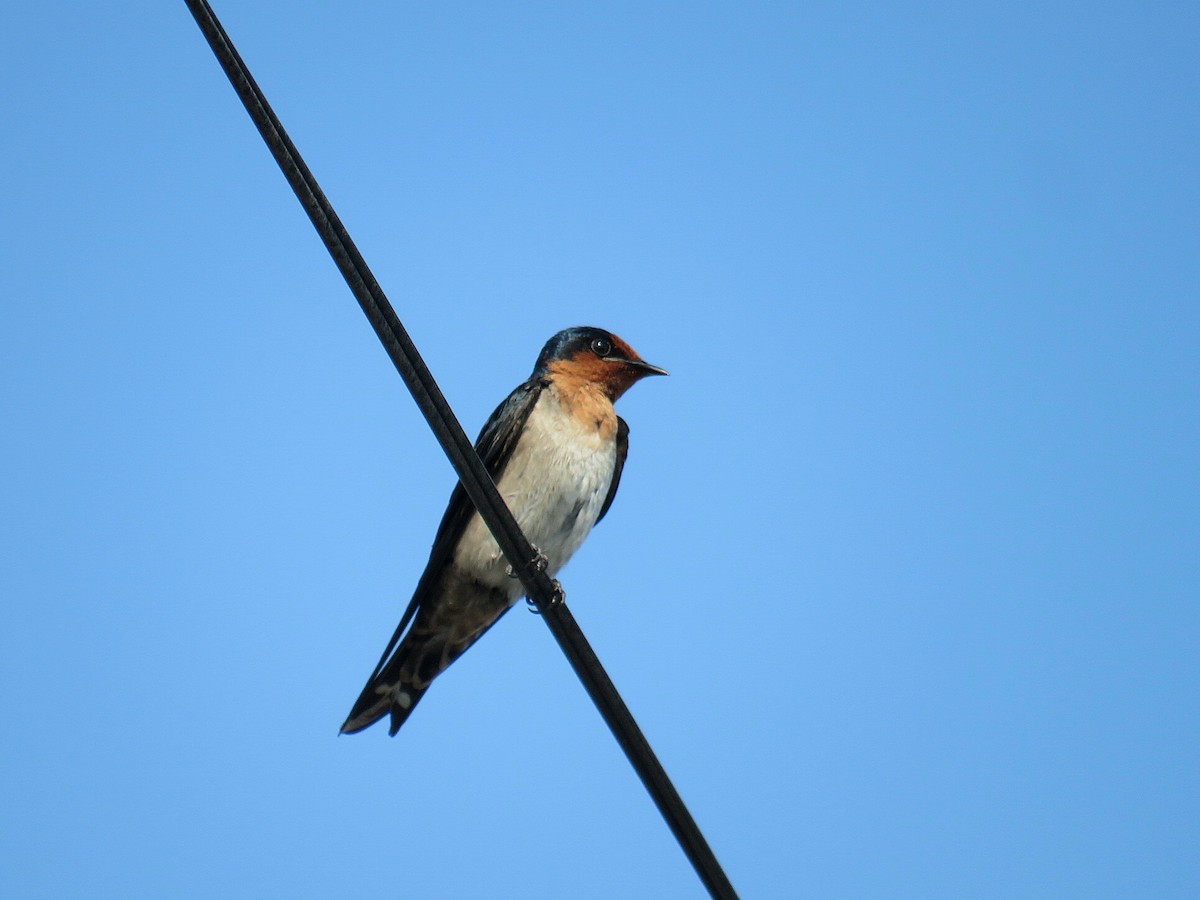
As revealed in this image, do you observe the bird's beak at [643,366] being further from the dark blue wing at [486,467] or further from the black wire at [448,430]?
the black wire at [448,430]

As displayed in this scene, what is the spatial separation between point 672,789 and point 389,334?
4.29 feet

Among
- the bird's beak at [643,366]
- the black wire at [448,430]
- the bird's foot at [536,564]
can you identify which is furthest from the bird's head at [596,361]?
the black wire at [448,430]

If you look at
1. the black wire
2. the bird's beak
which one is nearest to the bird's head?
the bird's beak

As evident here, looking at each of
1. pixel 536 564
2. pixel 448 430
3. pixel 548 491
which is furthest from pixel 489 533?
pixel 448 430

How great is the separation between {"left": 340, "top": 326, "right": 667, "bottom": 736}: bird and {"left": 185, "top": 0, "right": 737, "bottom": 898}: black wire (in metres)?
1.98

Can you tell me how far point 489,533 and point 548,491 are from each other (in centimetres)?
33

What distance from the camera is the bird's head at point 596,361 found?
6.02 m

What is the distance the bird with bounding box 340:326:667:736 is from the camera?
528 centimetres

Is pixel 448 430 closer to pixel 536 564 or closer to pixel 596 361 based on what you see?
pixel 536 564

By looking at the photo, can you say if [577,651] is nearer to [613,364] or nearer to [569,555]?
[569,555]

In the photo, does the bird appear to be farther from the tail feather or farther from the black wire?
the black wire

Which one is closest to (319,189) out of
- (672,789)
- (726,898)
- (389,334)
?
(389,334)

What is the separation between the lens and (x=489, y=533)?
17.0ft

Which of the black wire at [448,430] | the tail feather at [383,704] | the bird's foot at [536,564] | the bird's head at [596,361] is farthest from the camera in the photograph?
the bird's head at [596,361]
